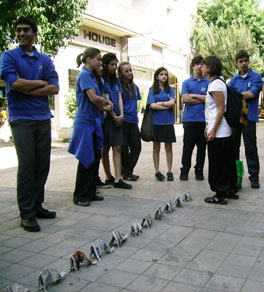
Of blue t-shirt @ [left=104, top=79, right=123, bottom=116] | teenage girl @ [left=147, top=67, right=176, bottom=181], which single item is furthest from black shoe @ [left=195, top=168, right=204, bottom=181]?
blue t-shirt @ [left=104, top=79, right=123, bottom=116]

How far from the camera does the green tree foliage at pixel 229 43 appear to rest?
95.8 ft

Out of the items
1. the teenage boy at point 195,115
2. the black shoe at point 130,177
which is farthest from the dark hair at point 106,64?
the black shoe at point 130,177

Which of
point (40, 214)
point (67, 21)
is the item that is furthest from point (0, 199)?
point (67, 21)

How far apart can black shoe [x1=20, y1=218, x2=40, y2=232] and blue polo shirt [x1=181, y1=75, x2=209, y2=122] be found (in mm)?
3326

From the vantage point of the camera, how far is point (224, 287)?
2766 millimetres

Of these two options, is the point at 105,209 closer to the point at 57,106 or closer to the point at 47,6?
the point at 47,6

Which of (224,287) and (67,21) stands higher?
(67,21)

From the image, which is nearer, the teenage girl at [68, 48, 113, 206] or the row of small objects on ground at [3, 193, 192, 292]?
the row of small objects on ground at [3, 193, 192, 292]

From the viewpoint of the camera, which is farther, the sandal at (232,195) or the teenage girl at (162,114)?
the teenage girl at (162,114)

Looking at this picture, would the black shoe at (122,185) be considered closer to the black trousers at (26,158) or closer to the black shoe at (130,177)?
the black shoe at (130,177)

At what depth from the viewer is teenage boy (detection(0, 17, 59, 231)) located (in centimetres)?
400

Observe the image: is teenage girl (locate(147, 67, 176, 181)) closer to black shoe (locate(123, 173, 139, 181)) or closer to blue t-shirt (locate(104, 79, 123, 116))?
black shoe (locate(123, 173, 139, 181))

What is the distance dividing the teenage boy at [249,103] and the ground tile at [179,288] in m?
3.47

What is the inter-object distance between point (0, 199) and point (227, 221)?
298 centimetres
